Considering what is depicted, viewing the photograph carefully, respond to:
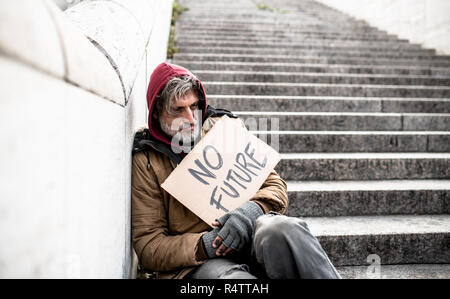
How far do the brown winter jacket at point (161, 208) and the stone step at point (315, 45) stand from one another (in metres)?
4.21

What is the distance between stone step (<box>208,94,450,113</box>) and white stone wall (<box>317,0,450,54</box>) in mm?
2825

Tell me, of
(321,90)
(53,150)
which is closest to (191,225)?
(53,150)

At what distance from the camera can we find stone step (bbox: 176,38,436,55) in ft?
18.8

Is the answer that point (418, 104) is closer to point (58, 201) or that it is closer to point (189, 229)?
point (189, 229)

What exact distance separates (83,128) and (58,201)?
0.22 meters

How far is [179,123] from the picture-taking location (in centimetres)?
165

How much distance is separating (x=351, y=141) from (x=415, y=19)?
17.1 feet

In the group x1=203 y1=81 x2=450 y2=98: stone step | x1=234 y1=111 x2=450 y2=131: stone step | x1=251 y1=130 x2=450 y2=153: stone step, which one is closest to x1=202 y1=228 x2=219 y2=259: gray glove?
x1=251 y1=130 x2=450 y2=153: stone step

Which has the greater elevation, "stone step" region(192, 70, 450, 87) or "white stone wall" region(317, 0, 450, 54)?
"white stone wall" region(317, 0, 450, 54)

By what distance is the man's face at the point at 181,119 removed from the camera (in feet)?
5.41

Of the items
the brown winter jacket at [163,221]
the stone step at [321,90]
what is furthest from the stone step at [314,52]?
the brown winter jacket at [163,221]

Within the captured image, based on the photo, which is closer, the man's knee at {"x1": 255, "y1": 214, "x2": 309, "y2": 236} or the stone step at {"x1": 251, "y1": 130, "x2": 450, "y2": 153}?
the man's knee at {"x1": 255, "y1": 214, "x2": 309, "y2": 236}

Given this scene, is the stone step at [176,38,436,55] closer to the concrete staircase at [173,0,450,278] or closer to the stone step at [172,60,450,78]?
the concrete staircase at [173,0,450,278]

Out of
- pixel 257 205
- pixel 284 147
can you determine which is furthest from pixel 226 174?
pixel 284 147
